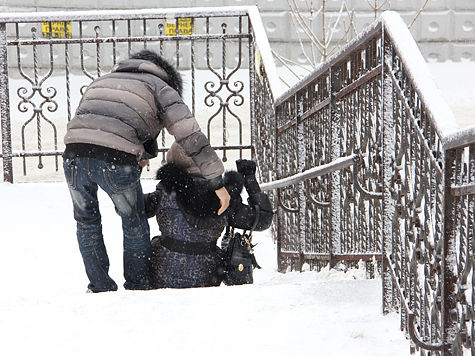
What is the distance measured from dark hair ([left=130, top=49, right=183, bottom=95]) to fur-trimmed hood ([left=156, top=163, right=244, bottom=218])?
1.77 feet

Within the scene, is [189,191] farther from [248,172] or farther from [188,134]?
[248,172]

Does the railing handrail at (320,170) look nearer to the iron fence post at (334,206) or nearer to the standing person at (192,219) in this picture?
the iron fence post at (334,206)

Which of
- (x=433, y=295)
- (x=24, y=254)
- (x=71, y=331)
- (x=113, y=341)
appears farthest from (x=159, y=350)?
(x=24, y=254)

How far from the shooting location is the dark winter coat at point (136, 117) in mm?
3910

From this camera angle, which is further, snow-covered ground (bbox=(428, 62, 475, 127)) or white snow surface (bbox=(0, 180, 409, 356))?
snow-covered ground (bbox=(428, 62, 475, 127))

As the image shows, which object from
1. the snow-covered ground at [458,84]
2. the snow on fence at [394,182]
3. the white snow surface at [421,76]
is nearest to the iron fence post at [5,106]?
the snow on fence at [394,182]

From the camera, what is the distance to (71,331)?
2920mm

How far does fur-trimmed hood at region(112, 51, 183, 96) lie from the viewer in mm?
4086

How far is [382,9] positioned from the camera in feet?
50.1

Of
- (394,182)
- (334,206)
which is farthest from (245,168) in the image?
(394,182)

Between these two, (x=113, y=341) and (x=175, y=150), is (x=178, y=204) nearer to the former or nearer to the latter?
(x=175, y=150)

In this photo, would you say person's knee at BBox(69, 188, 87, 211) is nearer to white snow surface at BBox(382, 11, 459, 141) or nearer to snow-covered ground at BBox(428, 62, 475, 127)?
white snow surface at BBox(382, 11, 459, 141)

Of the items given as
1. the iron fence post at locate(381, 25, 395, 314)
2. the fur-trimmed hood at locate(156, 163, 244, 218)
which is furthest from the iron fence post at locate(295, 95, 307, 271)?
the iron fence post at locate(381, 25, 395, 314)

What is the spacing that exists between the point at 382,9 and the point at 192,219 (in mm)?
12360
